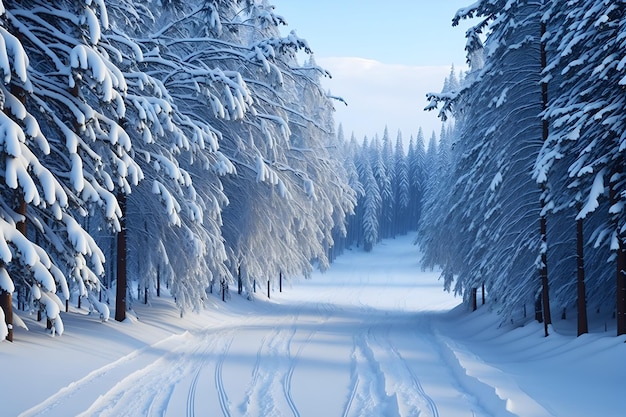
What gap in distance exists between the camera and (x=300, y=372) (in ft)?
36.2

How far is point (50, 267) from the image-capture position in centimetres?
963

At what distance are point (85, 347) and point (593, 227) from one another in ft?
40.2

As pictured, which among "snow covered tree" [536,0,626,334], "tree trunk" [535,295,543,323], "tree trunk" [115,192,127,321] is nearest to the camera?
"snow covered tree" [536,0,626,334]

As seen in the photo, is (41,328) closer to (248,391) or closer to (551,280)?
(248,391)

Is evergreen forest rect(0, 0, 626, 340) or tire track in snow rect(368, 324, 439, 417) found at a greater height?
evergreen forest rect(0, 0, 626, 340)

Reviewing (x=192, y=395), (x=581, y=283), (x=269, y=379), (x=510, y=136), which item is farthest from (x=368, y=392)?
(x=510, y=136)

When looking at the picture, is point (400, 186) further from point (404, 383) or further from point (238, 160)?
point (404, 383)

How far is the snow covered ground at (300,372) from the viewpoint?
27.0 ft

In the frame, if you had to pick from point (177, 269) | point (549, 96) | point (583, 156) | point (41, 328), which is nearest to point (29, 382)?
point (41, 328)

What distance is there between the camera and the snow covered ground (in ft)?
27.0

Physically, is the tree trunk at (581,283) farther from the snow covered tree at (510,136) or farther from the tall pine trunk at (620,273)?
the snow covered tree at (510,136)

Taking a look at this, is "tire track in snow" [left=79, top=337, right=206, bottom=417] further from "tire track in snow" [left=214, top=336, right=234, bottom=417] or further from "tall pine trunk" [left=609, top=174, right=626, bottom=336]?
"tall pine trunk" [left=609, top=174, right=626, bottom=336]

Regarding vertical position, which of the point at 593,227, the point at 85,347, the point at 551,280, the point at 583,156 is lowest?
the point at 85,347

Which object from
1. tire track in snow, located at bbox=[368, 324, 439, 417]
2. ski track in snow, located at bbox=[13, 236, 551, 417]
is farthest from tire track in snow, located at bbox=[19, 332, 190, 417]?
tire track in snow, located at bbox=[368, 324, 439, 417]
